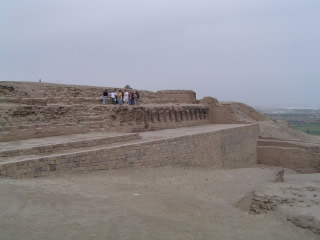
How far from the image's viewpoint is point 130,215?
Result: 14.7ft

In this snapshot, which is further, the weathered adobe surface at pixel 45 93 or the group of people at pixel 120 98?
the group of people at pixel 120 98

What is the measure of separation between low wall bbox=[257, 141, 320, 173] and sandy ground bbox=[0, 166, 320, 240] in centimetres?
778

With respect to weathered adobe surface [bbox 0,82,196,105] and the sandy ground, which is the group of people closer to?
weathered adobe surface [bbox 0,82,196,105]

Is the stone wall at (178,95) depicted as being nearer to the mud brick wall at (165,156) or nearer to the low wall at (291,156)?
the mud brick wall at (165,156)

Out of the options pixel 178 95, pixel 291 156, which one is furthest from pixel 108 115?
pixel 178 95

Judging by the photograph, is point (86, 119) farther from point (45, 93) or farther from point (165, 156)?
point (165, 156)

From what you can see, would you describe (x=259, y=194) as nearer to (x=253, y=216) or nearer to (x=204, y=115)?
(x=253, y=216)

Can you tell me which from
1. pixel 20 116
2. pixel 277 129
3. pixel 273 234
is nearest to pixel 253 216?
pixel 273 234

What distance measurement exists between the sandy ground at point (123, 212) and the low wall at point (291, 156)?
7.78m

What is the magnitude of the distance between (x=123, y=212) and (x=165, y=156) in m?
5.07

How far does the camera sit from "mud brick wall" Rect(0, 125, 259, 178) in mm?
6416

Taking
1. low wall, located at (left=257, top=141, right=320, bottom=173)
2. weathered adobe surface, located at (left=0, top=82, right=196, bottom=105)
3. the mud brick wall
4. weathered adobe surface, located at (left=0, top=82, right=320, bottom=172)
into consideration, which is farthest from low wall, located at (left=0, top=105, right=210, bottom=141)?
low wall, located at (left=257, top=141, right=320, bottom=173)

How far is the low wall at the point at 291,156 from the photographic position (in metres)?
13.6

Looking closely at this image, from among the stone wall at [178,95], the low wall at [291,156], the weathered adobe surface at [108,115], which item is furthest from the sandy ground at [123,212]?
the stone wall at [178,95]
